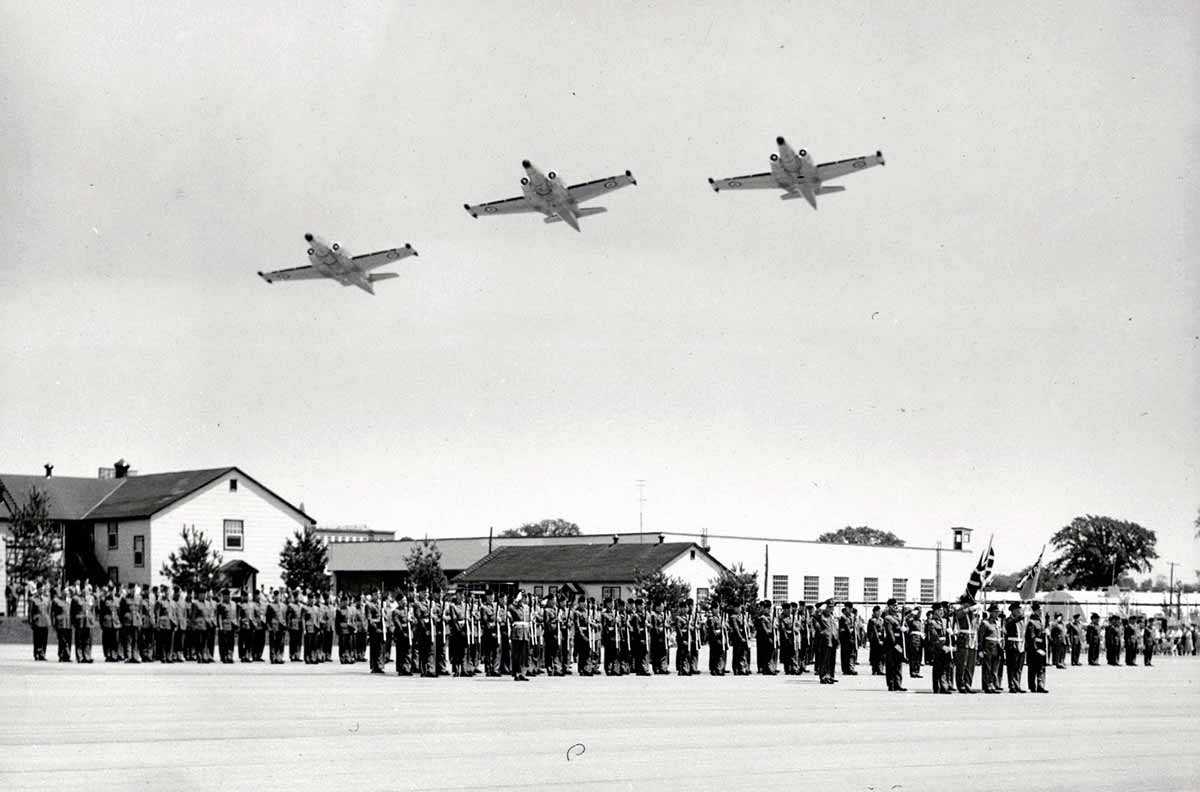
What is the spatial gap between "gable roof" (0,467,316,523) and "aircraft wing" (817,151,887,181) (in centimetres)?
3993

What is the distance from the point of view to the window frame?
65.6 meters

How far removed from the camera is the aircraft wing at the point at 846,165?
3105cm

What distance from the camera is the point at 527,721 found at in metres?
17.8

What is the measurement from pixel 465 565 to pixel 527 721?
6392cm

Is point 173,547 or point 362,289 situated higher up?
point 362,289

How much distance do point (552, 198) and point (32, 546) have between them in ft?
106

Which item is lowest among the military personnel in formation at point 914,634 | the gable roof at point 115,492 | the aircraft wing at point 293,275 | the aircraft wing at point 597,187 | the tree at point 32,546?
the military personnel in formation at point 914,634

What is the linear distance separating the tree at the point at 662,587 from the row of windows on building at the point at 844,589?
30.9 feet

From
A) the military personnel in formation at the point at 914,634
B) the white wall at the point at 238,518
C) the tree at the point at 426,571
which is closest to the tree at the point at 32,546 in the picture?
the white wall at the point at 238,518

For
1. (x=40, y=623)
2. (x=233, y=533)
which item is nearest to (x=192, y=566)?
(x=233, y=533)

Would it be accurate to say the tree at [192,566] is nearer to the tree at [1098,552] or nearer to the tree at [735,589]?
the tree at [735,589]

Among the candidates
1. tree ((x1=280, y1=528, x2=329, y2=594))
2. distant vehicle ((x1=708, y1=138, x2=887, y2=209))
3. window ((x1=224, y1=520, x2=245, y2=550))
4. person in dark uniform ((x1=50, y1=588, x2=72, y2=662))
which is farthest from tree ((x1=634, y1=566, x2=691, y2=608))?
person in dark uniform ((x1=50, y1=588, x2=72, y2=662))

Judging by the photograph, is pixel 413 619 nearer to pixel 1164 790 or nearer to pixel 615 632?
pixel 615 632

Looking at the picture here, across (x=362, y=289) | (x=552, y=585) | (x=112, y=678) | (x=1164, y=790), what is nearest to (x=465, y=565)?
(x=552, y=585)
